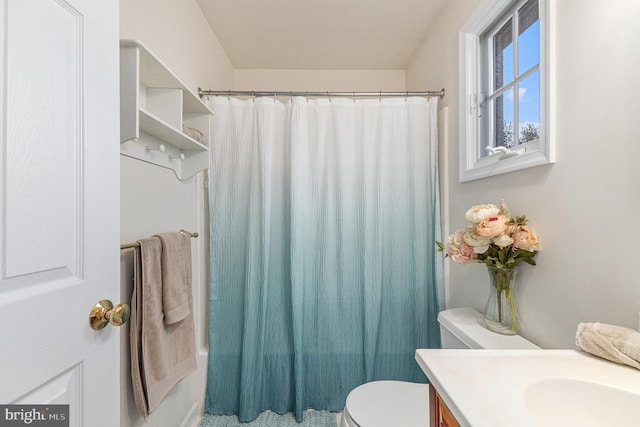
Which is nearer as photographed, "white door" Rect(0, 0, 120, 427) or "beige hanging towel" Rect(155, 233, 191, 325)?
"white door" Rect(0, 0, 120, 427)

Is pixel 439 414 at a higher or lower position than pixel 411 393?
higher

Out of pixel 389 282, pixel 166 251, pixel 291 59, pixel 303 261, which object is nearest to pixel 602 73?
pixel 389 282

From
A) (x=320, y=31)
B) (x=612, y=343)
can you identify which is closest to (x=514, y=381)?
(x=612, y=343)

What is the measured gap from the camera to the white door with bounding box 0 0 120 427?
498 millimetres

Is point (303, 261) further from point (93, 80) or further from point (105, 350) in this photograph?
point (93, 80)

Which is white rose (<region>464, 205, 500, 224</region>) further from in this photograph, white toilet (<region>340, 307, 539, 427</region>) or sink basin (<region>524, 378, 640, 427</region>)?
sink basin (<region>524, 378, 640, 427</region>)

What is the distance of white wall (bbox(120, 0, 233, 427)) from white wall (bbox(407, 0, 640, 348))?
1461 mm

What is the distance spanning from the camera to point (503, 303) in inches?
43.4

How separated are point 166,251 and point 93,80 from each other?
0.68 m

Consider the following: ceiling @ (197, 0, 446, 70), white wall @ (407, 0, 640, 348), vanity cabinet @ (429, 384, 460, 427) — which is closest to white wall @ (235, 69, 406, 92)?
ceiling @ (197, 0, 446, 70)

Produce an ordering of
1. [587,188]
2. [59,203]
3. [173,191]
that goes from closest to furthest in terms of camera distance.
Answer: [59,203], [587,188], [173,191]

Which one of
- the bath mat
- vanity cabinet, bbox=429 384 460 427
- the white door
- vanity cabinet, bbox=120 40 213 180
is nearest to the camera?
the white door

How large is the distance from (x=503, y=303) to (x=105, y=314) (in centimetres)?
129

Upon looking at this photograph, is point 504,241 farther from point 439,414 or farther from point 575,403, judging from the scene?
point 439,414
